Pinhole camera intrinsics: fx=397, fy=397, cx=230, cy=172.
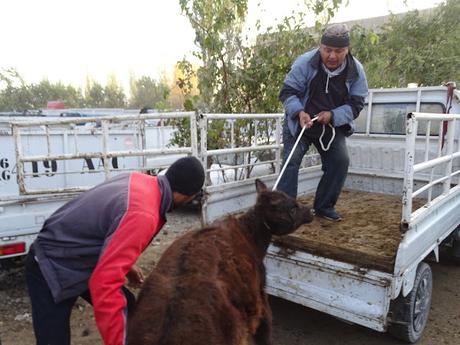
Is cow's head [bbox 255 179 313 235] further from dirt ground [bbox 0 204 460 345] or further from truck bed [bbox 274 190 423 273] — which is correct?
dirt ground [bbox 0 204 460 345]

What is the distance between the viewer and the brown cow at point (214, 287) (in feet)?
6.04

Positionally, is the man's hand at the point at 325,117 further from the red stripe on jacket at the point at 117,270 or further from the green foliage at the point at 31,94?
the green foliage at the point at 31,94

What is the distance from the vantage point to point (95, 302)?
186 centimetres

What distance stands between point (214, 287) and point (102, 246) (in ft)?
1.98

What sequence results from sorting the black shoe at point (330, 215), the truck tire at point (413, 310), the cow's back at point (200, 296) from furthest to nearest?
the black shoe at point (330, 215), the truck tire at point (413, 310), the cow's back at point (200, 296)

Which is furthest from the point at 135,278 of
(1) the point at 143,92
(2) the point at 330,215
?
(1) the point at 143,92

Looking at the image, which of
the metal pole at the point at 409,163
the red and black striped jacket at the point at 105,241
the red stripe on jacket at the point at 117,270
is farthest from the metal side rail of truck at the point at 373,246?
the red stripe on jacket at the point at 117,270

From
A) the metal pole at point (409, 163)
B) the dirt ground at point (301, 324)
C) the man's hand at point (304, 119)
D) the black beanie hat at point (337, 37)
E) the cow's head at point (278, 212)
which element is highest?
the black beanie hat at point (337, 37)

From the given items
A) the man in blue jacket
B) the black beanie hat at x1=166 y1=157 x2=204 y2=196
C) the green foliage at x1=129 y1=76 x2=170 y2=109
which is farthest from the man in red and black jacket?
the green foliage at x1=129 y1=76 x2=170 y2=109

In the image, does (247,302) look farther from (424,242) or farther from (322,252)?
(424,242)

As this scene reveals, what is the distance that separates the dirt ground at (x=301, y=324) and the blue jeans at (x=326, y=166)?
112cm

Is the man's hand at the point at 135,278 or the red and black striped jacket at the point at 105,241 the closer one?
the red and black striped jacket at the point at 105,241

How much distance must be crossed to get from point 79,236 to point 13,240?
7.39 ft

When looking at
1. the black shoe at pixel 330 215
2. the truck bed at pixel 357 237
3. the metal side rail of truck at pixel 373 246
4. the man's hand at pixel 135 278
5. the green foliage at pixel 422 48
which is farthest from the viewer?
the green foliage at pixel 422 48
